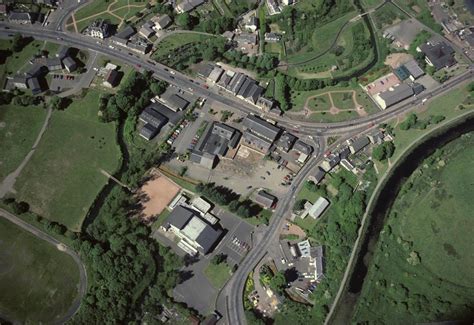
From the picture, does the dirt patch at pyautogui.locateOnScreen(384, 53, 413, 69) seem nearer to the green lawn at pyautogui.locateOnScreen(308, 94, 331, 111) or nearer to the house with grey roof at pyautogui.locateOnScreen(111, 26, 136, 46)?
the green lawn at pyautogui.locateOnScreen(308, 94, 331, 111)

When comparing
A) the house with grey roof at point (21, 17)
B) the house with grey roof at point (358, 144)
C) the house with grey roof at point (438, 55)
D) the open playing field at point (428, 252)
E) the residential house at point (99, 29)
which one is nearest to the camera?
the open playing field at point (428, 252)

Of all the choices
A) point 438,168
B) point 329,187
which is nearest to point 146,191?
point 329,187

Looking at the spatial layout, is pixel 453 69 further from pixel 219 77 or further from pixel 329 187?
pixel 219 77

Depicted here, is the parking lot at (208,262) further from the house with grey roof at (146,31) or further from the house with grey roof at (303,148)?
the house with grey roof at (146,31)

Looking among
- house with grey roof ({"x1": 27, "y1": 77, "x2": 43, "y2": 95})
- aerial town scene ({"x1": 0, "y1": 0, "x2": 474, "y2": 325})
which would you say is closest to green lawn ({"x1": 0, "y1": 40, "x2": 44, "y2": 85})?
aerial town scene ({"x1": 0, "y1": 0, "x2": 474, "y2": 325})

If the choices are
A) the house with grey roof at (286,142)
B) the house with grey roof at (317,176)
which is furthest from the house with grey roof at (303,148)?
the house with grey roof at (317,176)

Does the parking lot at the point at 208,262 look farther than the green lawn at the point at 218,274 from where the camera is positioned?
No

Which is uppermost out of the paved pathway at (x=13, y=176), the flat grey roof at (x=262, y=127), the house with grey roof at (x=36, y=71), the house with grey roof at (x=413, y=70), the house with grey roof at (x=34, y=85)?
the house with grey roof at (x=413, y=70)
